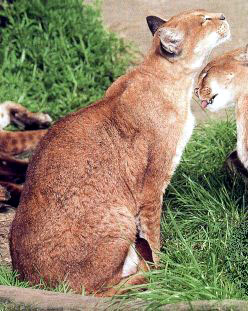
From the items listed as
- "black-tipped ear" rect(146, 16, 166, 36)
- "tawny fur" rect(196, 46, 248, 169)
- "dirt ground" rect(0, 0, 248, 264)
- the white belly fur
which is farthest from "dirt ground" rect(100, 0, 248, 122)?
the white belly fur

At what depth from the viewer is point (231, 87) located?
20.6ft

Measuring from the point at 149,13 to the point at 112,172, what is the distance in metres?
4.31

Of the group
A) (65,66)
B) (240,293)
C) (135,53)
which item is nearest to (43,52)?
(65,66)

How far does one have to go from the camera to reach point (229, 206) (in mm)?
6719

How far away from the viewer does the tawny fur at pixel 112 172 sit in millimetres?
5789

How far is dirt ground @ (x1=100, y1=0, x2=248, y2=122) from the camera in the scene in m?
9.55

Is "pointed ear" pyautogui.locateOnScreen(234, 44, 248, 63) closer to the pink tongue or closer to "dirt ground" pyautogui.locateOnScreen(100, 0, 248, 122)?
the pink tongue

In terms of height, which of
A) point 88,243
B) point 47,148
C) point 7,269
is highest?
point 47,148

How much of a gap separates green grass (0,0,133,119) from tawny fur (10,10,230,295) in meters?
3.34

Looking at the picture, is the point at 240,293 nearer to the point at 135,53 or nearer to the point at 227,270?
the point at 227,270

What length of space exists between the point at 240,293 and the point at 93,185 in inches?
45.1

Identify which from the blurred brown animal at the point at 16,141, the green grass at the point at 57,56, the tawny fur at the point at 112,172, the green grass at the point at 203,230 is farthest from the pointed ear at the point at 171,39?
the green grass at the point at 57,56

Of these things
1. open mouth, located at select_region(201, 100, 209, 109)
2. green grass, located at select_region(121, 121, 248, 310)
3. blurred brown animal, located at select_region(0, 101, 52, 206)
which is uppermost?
open mouth, located at select_region(201, 100, 209, 109)

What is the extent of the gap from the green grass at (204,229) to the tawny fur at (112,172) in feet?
0.95
